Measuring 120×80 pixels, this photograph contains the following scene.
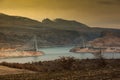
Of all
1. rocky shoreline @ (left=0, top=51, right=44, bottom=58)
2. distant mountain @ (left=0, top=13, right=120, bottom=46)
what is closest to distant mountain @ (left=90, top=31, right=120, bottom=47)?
distant mountain @ (left=0, top=13, right=120, bottom=46)

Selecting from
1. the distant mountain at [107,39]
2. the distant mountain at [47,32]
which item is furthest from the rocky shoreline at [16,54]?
the distant mountain at [107,39]

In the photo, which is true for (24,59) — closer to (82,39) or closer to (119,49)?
(82,39)

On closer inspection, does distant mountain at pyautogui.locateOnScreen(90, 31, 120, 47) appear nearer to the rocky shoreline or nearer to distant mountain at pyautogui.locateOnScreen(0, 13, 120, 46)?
distant mountain at pyautogui.locateOnScreen(0, 13, 120, 46)

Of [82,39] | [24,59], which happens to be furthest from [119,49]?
[24,59]

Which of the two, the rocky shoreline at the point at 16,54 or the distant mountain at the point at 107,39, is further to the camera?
the distant mountain at the point at 107,39

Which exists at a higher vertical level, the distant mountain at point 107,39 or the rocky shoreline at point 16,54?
the distant mountain at point 107,39

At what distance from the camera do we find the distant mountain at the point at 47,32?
3291 cm

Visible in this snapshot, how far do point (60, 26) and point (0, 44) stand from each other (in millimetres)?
5651

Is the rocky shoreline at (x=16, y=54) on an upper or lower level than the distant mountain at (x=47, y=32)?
lower

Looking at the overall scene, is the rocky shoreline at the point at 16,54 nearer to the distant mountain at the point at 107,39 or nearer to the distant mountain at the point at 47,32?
the distant mountain at the point at 47,32

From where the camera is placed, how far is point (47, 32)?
3353 cm

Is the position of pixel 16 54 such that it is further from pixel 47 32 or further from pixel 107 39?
pixel 107 39

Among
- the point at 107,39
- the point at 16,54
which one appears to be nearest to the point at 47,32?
the point at 16,54

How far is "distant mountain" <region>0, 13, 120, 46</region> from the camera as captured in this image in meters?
32.9
